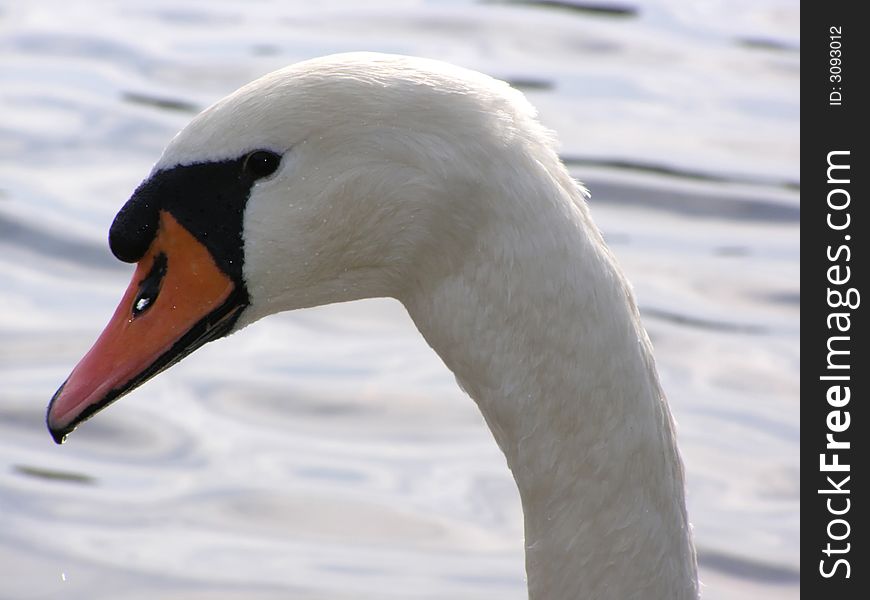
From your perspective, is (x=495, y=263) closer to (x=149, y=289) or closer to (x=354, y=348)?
(x=149, y=289)

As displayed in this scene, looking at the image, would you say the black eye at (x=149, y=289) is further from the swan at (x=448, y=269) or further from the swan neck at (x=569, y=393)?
the swan neck at (x=569, y=393)

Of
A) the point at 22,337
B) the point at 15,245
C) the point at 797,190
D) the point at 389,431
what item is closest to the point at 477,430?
the point at 389,431

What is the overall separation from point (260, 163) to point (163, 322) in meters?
0.40

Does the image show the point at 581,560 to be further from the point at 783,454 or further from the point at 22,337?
the point at 22,337

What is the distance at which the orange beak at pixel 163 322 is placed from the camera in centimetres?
331

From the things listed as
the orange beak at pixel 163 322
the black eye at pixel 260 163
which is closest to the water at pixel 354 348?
the orange beak at pixel 163 322

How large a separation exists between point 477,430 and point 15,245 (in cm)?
269

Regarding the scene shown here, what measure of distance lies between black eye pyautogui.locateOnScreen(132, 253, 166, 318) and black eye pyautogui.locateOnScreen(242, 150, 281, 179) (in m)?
0.31

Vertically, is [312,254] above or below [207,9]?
above

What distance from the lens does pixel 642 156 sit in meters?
9.55

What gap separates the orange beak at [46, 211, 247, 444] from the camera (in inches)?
130

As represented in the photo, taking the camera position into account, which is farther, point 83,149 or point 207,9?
point 207,9
